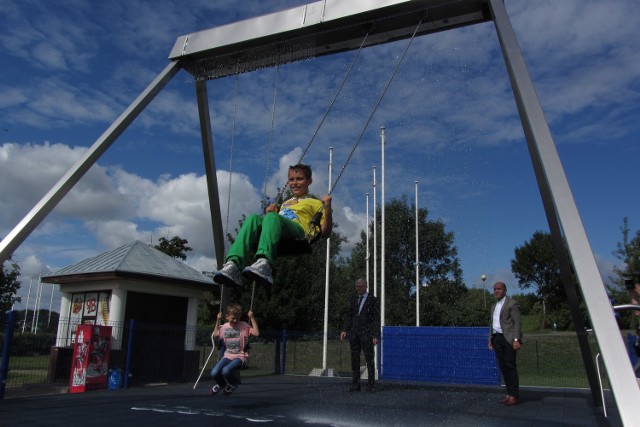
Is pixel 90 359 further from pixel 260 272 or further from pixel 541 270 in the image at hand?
pixel 541 270

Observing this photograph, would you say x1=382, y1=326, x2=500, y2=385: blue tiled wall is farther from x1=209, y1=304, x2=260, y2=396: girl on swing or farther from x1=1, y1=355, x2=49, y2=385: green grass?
x1=1, y1=355, x2=49, y2=385: green grass

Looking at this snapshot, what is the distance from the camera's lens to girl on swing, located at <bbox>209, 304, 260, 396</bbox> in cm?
605

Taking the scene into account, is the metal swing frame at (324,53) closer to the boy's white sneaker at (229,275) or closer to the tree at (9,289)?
the boy's white sneaker at (229,275)

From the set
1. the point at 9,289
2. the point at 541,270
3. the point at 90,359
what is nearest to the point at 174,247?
the point at 9,289

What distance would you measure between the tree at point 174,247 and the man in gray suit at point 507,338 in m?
28.3

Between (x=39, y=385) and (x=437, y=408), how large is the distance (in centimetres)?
872

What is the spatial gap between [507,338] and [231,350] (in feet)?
12.2

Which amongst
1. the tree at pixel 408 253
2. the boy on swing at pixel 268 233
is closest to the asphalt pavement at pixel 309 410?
the boy on swing at pixel 268 233

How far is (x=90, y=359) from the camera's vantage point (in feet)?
32.7

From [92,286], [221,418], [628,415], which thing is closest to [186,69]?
[221,418]

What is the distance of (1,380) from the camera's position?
7.86 metres

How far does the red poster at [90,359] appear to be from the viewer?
9766 mm

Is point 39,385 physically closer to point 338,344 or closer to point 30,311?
point 338,344

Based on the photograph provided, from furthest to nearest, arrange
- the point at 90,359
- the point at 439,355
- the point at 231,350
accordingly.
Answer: the point at 439,355, the point at 90,359, the point at 231,350
